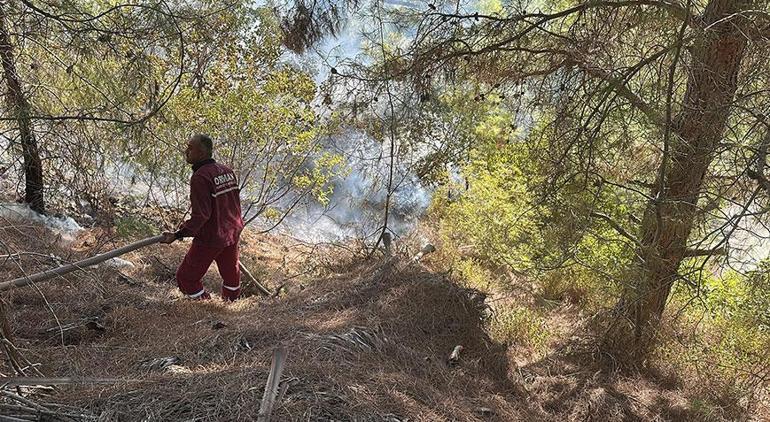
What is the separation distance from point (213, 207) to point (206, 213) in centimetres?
15

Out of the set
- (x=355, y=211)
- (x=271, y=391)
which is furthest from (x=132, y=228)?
(x=355, y=211)

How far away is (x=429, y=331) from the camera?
13.8 feet

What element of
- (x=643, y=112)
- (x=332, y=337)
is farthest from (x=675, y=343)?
(x=332, y=337)

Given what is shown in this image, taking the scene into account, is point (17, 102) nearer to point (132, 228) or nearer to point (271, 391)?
point (271, 391)

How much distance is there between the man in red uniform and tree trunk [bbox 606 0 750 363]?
139 inches

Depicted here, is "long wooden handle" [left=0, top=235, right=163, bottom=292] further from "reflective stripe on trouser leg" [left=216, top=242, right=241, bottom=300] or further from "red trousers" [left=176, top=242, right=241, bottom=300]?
"reflective stripe on trouser leg" [left=216, top=242, right=241, bottom=300]

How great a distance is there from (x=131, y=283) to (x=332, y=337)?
9.54 ft

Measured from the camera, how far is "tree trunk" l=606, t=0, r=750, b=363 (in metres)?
3.72

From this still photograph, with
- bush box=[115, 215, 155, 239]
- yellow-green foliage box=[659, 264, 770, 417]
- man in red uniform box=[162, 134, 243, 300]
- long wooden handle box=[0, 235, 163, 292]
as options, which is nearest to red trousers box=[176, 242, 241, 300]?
man in red uniform box=[162, 134, 243, 300]

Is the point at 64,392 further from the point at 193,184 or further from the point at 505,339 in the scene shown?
the point at 505,339

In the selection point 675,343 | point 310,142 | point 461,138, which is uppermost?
point 461,138

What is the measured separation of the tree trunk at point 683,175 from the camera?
372 cm

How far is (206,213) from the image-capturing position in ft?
16.3

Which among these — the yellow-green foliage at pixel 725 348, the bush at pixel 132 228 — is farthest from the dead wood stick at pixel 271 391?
the bush at pixel 132 228
